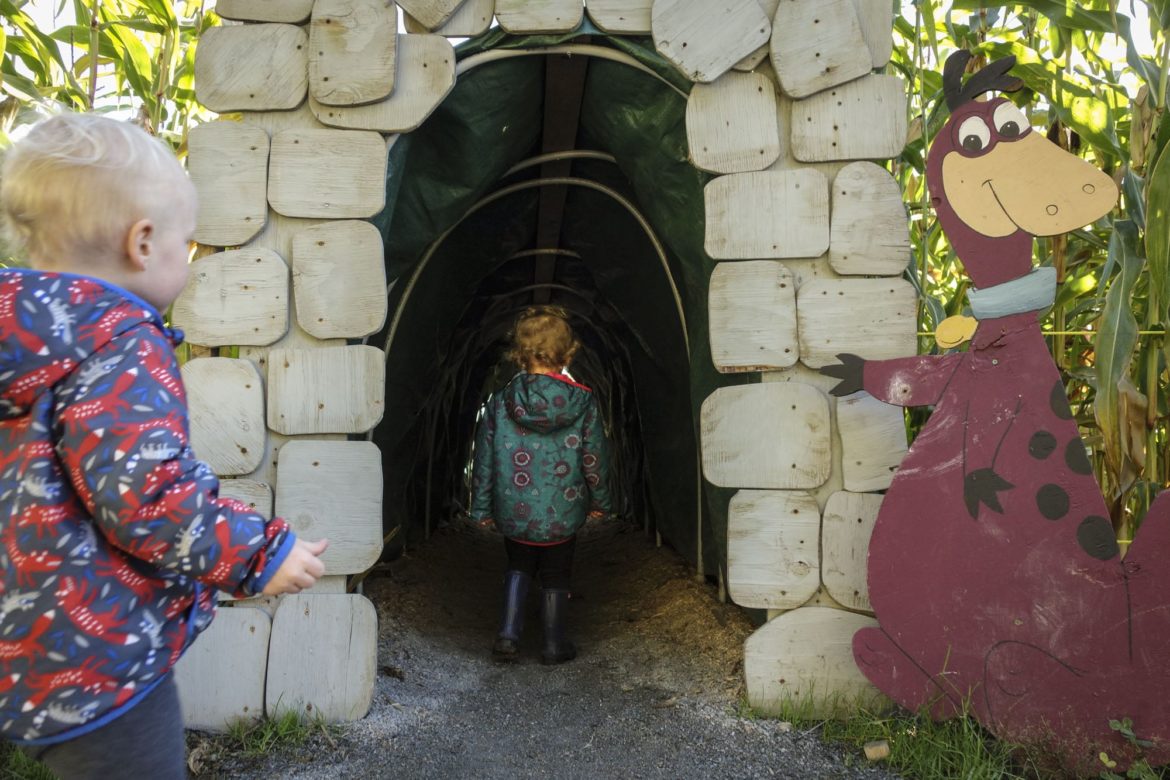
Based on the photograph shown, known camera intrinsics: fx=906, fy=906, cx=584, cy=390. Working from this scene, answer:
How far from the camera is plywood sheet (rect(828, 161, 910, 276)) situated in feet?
8.86

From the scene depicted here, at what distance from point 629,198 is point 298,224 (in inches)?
71.4

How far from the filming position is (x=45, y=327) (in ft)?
3.84

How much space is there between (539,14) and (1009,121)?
1373 millimetres

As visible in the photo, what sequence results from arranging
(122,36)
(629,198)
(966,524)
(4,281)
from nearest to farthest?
(4,281)
(966,524)
(122,36)
(629,198)

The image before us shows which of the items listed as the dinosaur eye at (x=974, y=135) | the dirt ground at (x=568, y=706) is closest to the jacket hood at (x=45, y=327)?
the dirt ground at (x=568, y=706)

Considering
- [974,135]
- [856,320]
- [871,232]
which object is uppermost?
[974,135]

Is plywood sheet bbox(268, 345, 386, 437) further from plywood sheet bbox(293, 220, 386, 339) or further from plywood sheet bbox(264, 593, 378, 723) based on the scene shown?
plywood sheet bbox(264, 593, 378, 723)

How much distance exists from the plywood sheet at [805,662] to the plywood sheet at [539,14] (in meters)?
1.88

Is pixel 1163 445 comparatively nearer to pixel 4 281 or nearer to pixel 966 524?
pixel 966 524

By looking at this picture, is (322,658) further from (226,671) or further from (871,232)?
(871,232)

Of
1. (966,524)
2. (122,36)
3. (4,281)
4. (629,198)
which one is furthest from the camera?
(629,198)

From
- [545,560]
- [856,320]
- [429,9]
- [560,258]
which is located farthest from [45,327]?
[560,258]

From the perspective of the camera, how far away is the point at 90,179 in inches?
48.5

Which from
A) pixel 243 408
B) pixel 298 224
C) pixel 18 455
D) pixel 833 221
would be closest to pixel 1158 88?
pixel 833 221
